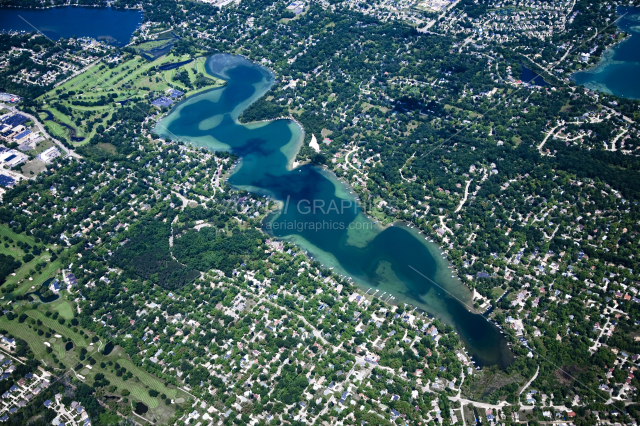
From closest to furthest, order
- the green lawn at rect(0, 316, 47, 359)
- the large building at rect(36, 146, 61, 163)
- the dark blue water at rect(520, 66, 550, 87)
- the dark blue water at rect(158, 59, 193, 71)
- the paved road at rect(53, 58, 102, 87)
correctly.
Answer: the green lawn at rect(0, 316, 47, 359)
the large building at rect(36, 146, 61, 163)
the dark blue water at rect(520, 66, 550, 87)
the paved road at rect(53, 58, 102, 87)
the dark blue water at rect(158, 59, 193, 71)

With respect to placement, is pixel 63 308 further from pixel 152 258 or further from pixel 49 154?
pixel 49 154

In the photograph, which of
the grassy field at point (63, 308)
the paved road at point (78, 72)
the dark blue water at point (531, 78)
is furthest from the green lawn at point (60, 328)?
the dark blue water at point (531, 78)

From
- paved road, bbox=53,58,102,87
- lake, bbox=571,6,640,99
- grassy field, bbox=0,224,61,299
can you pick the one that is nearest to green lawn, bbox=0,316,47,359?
grassy field, bbox=0,224,61,299

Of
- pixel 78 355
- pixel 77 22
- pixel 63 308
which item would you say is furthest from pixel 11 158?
pixel 77 22

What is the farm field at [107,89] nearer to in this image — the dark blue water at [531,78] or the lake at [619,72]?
the dark blue water at [531,78]

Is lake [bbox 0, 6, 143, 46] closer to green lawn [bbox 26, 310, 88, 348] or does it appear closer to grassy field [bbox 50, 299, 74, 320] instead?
grassy field [bbox 50, 299, 74, 320]

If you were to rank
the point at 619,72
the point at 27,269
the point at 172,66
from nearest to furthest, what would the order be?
1. the point at 27,269
2. the point at 619,72
3. the point at 172,66
